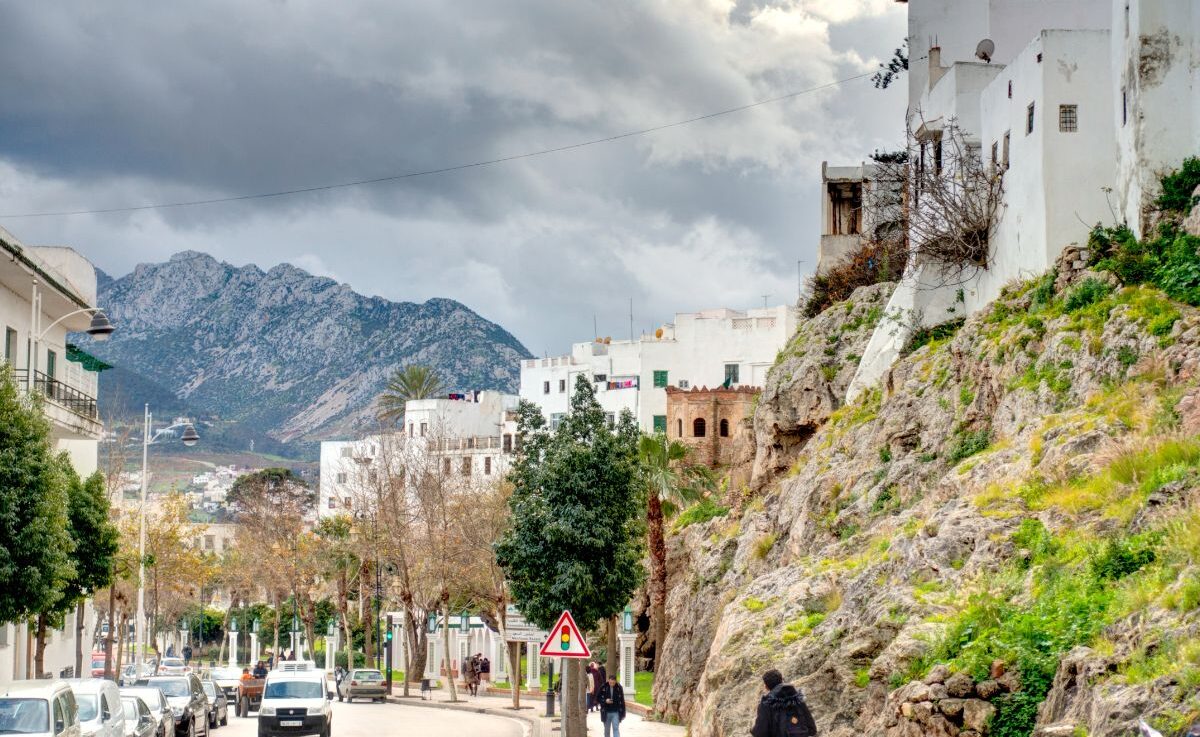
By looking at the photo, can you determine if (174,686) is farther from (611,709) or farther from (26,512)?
(611,709)

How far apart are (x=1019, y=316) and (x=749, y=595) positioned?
24.9 feet

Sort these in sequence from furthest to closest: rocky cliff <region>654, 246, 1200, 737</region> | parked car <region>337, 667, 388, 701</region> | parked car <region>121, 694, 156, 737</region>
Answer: parked car <region>337, 667, 388, 701</region>
parked car <region>121, 694, 156, 737</region>
rocky cliff <region>654, 246, 1200, 737</region>

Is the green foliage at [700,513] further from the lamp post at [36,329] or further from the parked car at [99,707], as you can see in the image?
the parked car at [99,707]

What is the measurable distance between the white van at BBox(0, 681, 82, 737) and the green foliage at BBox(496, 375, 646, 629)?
1160 cm

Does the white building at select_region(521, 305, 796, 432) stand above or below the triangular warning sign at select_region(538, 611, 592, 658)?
above

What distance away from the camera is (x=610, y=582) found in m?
29.5

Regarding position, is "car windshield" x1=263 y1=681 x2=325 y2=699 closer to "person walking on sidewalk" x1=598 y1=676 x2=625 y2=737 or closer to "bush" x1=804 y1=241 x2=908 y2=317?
"person walking on sidewalk" x1=598 y1=676 x2=625 y2=737

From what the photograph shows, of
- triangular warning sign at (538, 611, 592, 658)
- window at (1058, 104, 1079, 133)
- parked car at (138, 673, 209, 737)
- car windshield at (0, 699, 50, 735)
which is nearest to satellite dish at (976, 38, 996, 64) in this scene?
window at (1058, 104, 1079, 133)

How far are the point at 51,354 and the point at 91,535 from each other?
8.90 metres

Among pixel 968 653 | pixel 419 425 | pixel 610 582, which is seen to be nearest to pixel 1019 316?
pixel 610 582

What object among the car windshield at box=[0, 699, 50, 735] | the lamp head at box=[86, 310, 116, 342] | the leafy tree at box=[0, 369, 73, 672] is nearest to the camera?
the car windshield at box=[0, 699, 50, 735]

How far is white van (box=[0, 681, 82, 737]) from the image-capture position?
1792 centimetres

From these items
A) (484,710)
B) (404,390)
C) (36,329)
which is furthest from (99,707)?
(404,390)

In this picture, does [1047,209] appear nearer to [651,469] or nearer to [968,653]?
[968,653]
